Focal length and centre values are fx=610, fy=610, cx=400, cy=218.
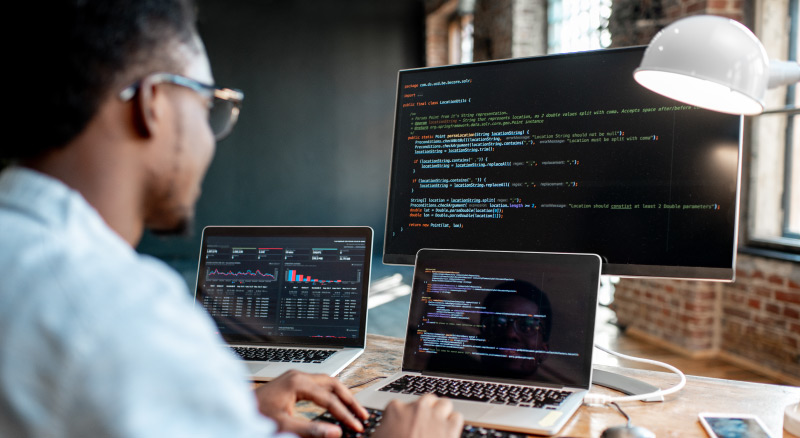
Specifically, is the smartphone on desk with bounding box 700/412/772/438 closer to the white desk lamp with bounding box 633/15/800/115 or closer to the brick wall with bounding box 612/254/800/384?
the white desk lamp with bounding box 633/15/800/115

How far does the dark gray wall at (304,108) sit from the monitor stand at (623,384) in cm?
653

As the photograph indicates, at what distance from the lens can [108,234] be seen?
505mm

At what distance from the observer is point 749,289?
3195mm

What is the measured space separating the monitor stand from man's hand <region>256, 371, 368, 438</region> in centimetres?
46

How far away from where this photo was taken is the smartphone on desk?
33.2 inches

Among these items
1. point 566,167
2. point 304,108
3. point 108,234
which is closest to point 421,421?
point 108,234

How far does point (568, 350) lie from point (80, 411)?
0.80 metres

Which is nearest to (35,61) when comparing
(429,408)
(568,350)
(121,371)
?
(121,371)

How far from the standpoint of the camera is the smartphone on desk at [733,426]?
0.84 meters

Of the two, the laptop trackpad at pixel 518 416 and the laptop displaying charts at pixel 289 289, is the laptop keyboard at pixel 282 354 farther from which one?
the laptop trackpad at pixel 518 416

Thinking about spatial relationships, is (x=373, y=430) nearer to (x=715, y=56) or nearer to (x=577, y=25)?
(x=715, y=56)

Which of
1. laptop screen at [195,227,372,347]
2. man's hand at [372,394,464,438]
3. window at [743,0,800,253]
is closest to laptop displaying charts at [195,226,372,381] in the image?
laptop screen at [195,227,372,347]

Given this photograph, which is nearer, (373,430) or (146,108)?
(146,108)

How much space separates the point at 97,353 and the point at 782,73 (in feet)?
3.27
